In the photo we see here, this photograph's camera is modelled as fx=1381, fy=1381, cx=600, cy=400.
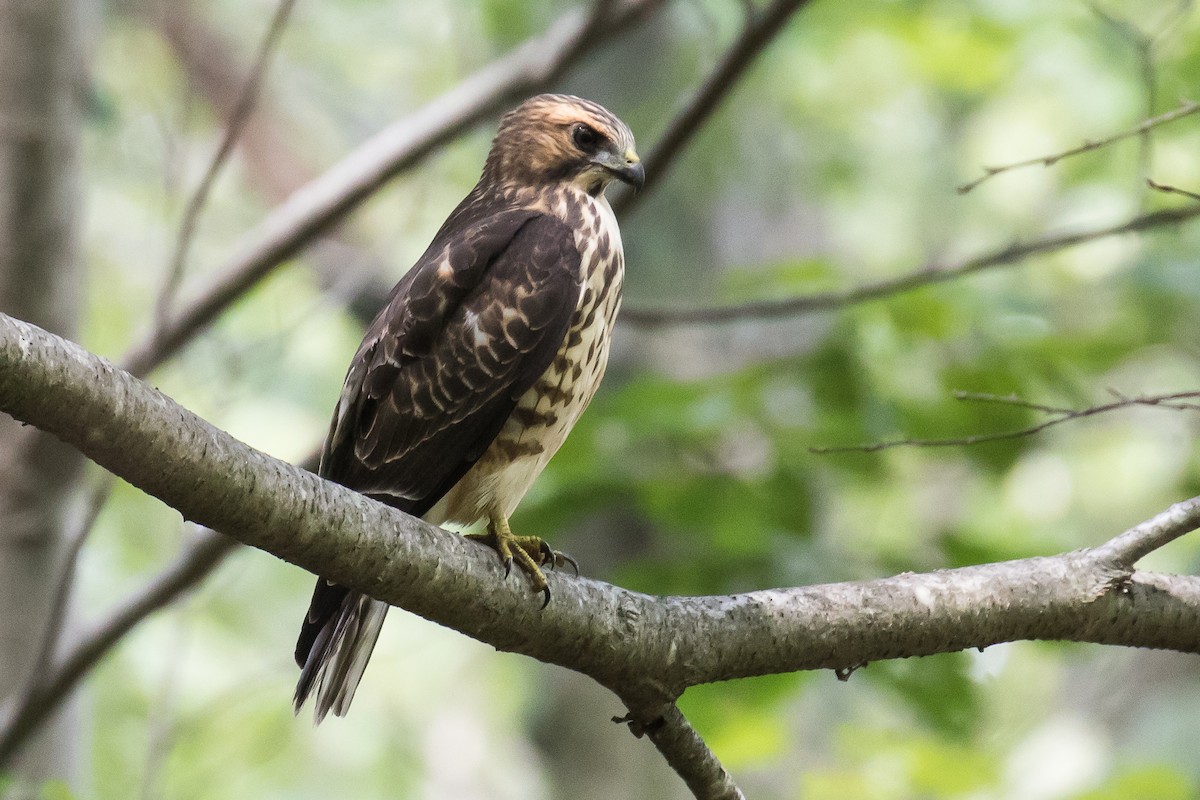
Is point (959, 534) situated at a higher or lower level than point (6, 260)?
higher

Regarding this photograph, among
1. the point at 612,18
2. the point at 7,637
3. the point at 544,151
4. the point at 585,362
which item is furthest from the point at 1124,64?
the point at 7,637

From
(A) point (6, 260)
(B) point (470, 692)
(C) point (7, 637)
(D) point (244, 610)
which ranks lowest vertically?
(B) point (470, 692)

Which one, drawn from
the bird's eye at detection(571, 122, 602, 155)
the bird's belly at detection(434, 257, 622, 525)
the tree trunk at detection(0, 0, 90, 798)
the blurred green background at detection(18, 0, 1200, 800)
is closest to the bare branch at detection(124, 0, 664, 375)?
the blurred green background at detection(18, 0, 1200, 800)

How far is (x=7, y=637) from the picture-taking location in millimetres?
4359

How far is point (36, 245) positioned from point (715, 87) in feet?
6.75

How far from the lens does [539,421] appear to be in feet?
9.80

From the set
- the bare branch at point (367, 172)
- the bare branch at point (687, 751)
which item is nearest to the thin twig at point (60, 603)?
the bare branch at point (367, 172)

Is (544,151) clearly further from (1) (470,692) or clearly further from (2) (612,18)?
(1) (470,692)

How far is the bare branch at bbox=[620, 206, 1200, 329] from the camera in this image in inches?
133

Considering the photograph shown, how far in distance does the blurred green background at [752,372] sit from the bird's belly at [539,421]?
54 cm

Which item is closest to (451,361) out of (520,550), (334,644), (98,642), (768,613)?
(520,550)

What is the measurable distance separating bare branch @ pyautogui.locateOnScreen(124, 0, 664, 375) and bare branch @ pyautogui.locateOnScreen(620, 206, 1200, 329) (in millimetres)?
840

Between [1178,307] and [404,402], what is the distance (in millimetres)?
2321

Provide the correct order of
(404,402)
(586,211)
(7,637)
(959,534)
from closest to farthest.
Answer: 1. (404,402)
2. (586,211)
3. (959,534)
4. (7,637)
